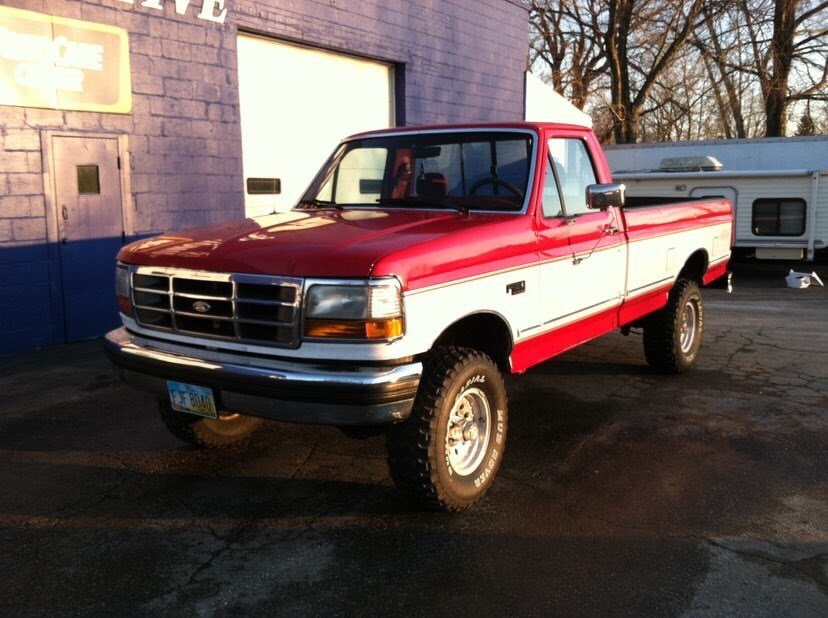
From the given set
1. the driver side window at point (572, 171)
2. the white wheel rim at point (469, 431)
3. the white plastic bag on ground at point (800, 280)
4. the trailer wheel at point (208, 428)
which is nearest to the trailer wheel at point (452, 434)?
the white wheel rim at point (469, 431)

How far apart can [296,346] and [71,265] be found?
556cm

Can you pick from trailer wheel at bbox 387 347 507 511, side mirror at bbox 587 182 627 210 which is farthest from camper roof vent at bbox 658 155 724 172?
trailer wheel at bbox 387 347 507 511

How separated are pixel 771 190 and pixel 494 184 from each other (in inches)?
407

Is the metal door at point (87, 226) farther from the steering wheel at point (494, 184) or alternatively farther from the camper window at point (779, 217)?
the camper window at point (779, 217)

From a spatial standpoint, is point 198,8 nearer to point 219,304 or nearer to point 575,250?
point 575,250

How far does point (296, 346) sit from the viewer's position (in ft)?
11.3

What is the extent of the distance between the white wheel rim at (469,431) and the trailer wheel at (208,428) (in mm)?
1362

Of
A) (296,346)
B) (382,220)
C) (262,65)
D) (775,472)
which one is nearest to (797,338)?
(775,472)

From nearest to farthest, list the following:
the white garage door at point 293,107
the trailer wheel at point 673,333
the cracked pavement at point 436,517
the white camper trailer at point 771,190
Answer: the cracked pavement at point 436,517
the trailer wheel at point 673,333
the white garage door at point 293,107
the white camper trailer at point 771,190

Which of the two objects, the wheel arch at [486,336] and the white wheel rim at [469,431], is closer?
the white wheel rim at [469,431]

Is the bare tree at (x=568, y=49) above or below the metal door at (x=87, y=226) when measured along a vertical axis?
above

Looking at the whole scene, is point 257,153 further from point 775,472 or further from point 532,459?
point 775,472

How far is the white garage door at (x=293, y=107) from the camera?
33.6 feet

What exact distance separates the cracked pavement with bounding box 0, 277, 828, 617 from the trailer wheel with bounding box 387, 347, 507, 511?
174 millimetres
